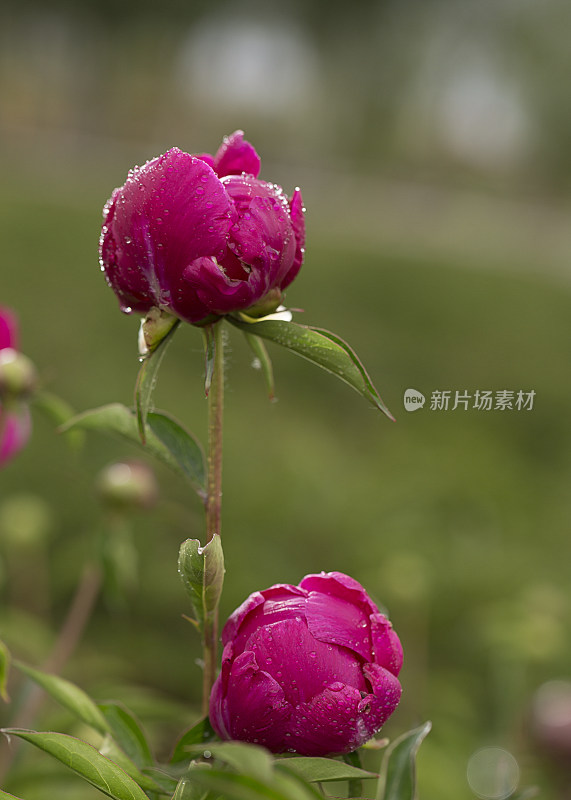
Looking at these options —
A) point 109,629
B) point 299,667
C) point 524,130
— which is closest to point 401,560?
point 109,629

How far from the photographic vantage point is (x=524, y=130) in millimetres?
7219

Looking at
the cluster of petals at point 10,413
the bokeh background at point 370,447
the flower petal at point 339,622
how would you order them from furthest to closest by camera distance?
the bokeh background at point 370,447, the cluster of petals at point 10,413, the flower petal at point 339,622

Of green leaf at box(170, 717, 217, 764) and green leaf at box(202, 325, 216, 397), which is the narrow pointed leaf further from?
green leaf at box(170, 717, 217, 764)

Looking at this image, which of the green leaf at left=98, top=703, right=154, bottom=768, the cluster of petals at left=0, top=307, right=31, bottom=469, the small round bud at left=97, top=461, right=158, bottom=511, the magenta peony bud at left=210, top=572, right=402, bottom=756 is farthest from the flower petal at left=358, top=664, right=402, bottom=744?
the small round bud at left=97, top=461, right=158, bottom=511

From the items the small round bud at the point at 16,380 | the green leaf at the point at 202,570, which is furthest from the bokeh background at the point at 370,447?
the green leaf at the point at 202,570

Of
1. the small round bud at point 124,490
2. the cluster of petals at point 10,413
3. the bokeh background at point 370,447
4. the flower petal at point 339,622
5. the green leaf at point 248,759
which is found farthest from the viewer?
the bokeh background at point 370,447

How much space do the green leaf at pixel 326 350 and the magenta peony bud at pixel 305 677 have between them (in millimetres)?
73

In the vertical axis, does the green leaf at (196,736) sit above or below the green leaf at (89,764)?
below

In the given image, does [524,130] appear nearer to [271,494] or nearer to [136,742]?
[271,494]

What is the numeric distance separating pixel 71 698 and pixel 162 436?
10cm

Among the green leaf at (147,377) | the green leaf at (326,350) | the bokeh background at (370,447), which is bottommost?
the bokeh background at (370,447)

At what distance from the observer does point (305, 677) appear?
0.27 m

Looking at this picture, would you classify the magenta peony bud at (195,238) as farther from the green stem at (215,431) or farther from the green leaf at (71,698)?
the green leaf at (71,698)

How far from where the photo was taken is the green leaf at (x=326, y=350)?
27 cm
